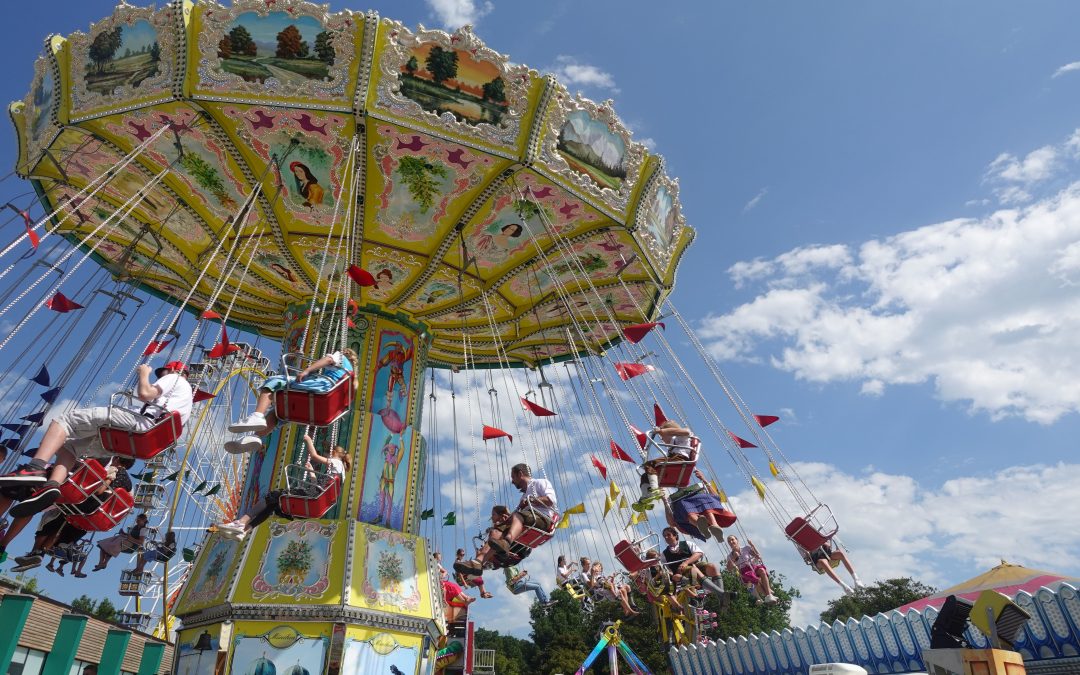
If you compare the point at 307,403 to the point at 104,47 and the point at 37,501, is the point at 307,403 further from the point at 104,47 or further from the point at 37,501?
the point at 104,47

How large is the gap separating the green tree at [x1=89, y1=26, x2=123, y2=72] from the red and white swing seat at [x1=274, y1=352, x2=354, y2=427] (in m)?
4.56

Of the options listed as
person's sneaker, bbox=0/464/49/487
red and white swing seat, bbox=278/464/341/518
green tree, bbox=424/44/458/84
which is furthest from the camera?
green tree, bbox=424/44/458/84

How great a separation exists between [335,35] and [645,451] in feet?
18.6

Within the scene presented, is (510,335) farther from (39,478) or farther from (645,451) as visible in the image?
(39,478)

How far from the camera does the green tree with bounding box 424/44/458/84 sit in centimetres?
767

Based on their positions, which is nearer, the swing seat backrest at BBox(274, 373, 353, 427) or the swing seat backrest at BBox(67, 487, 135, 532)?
the swing seat backrest at BBox(274, 373, 353, 427)

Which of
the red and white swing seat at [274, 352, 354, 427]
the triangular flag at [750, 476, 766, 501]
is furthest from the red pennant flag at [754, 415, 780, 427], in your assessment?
the red and white swing seat at [274, 352, 354, 427]

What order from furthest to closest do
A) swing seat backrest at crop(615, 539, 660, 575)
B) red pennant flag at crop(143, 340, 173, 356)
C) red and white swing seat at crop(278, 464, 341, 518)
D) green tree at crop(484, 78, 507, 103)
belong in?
swing seat backrest at crop(615, 539, 660, 575) < green tree at crop(484, 78, 507, 103) < red pennant flag at crop(143, 340, 173, 356) < red and white swing seat at crop(278, 464, 341, 518)

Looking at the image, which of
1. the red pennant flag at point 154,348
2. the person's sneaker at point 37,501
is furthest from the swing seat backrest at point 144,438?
the red pennant flag at point 154,348

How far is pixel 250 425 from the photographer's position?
5.44 metres

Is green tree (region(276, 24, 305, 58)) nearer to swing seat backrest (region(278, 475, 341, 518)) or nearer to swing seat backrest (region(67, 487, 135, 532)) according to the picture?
swing seat backrest (region(278, 475, 341, 518))

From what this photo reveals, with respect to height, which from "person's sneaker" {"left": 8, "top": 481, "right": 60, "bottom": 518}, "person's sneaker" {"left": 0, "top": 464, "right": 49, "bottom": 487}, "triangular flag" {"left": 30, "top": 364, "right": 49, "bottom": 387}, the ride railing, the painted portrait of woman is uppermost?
the painted portrait of woman

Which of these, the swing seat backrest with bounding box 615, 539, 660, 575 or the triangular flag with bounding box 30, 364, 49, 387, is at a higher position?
the triangular flag with bounding box 30, 364, 49, 387

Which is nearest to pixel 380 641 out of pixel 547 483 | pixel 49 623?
pixel 547 483
